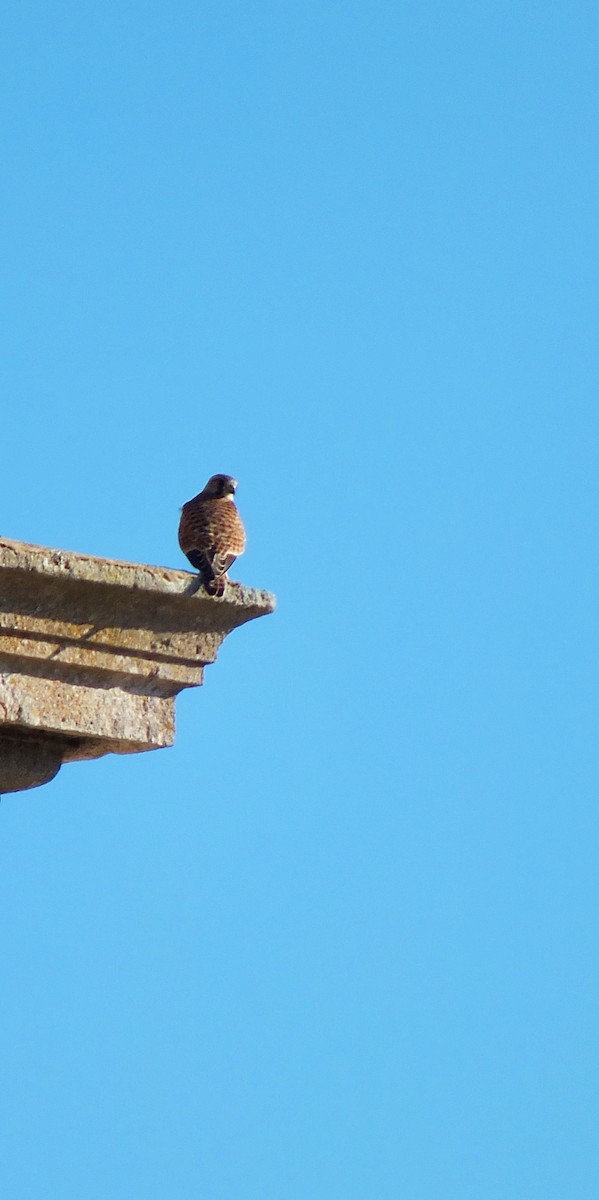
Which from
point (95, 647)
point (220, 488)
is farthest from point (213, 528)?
point (95, 647)

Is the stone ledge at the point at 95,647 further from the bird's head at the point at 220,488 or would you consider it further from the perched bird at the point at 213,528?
the bird's head at the point at 220,488

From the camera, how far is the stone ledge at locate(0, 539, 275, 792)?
173 inches

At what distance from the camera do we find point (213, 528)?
5801 mm

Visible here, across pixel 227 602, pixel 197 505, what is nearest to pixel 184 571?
pixel 227 602

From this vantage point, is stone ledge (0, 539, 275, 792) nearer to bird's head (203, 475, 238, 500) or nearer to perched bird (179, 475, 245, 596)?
perched bird (179, 475, 245, 596)

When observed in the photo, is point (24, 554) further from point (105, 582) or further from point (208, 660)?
point (208, 660)

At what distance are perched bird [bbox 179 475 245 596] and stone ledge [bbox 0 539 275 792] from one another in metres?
0.39

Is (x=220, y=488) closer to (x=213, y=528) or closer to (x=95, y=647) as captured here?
(x=213, y=528)

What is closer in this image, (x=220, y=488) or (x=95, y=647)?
(x=95, y=647)

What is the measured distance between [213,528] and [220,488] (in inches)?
26.1

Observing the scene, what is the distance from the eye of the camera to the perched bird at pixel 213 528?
5.31m

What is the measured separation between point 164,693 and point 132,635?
23cm

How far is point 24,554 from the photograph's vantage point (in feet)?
14.2

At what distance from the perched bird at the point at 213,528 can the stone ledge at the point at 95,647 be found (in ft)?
1.29
